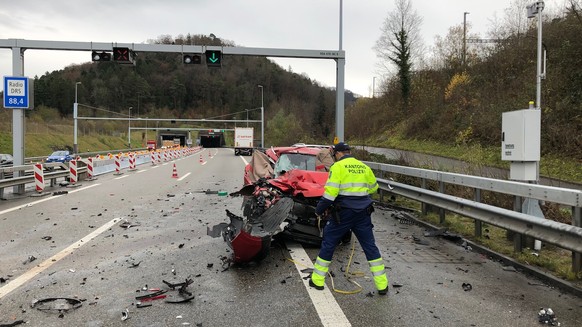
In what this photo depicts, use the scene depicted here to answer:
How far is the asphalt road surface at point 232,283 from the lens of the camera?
160 inches

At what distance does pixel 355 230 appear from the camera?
5.05 meters

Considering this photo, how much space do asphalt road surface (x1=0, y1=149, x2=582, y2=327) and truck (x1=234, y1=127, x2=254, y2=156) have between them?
48137 millimetres

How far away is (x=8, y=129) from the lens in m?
50.8

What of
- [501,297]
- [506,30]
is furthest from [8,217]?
[506,30]

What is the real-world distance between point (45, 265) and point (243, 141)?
169 ft

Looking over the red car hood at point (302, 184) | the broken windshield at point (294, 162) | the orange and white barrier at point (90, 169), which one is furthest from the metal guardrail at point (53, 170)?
the red car hood at point (302, 184)

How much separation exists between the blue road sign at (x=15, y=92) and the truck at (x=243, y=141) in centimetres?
4062

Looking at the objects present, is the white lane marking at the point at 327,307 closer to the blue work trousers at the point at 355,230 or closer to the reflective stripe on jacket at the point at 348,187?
the blue work trousers at the point at 355,230

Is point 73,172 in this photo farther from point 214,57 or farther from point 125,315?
point 125,315

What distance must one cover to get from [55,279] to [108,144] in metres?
84.2

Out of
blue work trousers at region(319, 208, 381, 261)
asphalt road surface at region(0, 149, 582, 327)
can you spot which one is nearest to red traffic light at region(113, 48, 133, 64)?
asphalt road surface at region(0, 149, 582, 327)

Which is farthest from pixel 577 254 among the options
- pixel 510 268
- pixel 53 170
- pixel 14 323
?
pixel 53 170

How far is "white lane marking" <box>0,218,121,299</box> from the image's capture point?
4945 millimetres

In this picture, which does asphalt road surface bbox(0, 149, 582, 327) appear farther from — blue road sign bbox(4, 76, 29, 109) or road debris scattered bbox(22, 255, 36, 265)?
blue road sign bbox(4, 76, 29, 109)
